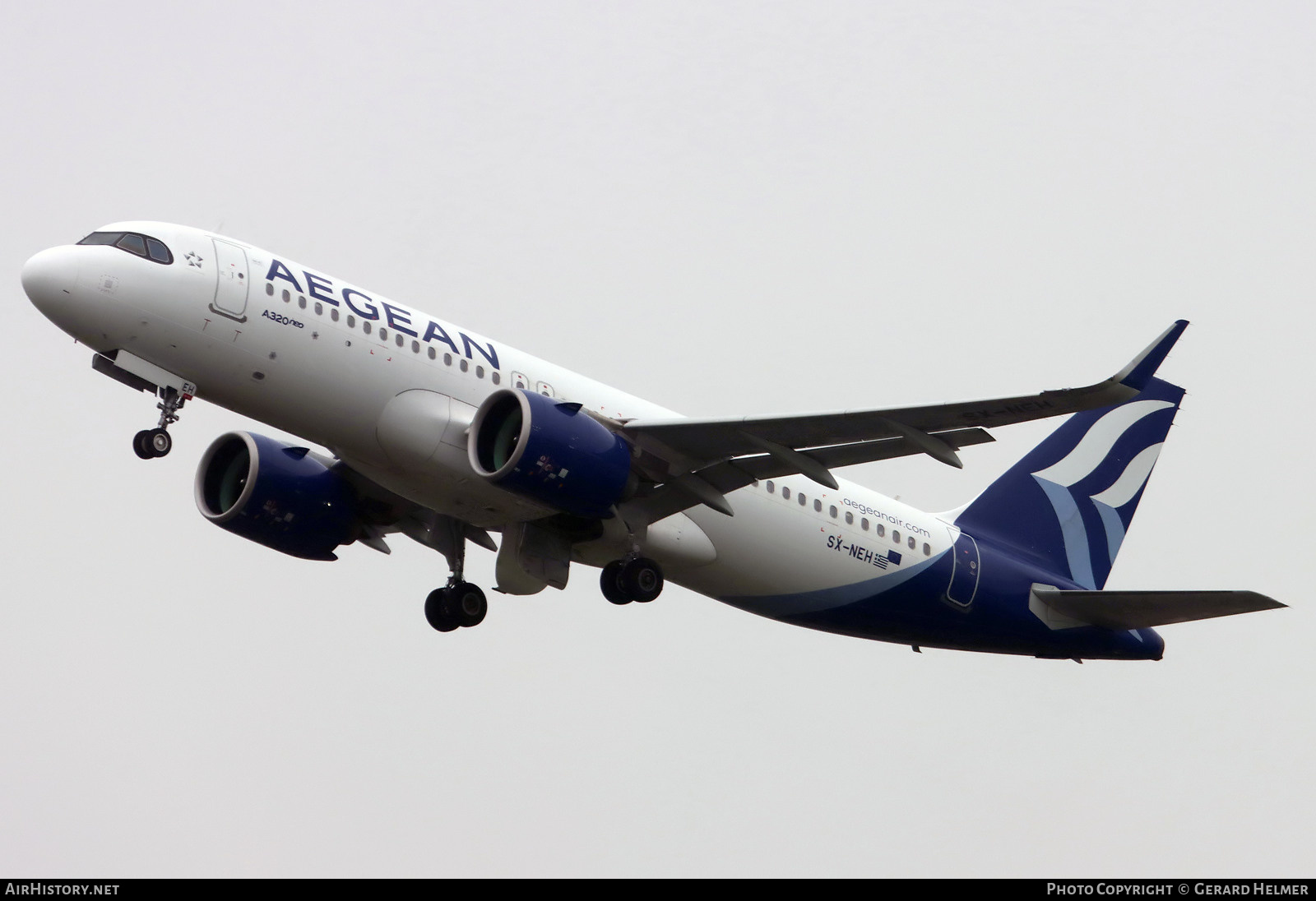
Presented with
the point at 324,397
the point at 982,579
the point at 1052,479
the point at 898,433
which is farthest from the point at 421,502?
the point at 1052,479


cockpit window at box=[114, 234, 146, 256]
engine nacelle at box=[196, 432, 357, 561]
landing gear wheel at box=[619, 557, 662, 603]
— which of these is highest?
cockpit window at box=[114, 234, 146, 256]

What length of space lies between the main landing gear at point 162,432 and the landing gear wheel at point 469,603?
7.15m

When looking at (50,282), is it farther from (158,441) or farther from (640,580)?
(640,580)

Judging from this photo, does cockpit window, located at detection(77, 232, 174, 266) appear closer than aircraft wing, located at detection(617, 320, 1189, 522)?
No

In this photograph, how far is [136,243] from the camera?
81.0ft

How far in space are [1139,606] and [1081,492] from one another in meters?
4.32

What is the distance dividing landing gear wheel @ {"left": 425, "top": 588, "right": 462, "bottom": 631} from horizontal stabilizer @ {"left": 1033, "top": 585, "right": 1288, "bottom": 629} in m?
11.0

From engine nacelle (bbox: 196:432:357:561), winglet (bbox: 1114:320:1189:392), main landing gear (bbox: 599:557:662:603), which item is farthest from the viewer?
engine nacelle (bbox: 196:432:357:561)

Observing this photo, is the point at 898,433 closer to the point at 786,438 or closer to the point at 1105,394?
the point at 786,438

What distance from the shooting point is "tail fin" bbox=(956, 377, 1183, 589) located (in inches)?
1276

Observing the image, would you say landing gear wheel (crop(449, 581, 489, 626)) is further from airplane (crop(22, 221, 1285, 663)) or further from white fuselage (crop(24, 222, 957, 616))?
white fuselage (crop(24, 222, 957, 616))

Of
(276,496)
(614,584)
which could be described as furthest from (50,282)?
(614,584)

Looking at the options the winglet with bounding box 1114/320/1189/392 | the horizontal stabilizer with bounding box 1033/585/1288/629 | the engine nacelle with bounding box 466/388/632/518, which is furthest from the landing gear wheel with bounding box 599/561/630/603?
the winglet with bounding box 1114/320/1189/392

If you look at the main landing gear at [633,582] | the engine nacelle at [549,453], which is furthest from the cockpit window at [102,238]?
the main landing gear at [633,582]
